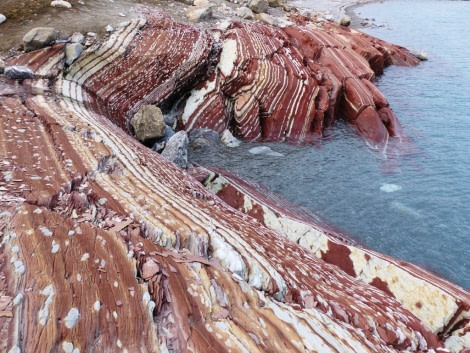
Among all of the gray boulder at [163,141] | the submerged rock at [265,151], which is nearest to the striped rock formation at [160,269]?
the gray boulder at [163,141]

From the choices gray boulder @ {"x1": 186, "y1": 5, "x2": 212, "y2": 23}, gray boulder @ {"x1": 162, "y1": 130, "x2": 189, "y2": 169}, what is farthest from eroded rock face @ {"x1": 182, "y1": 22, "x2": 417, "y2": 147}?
gray boulder @ {"x1": 162, "y1": 130, "x2": 189, "y2": 169}

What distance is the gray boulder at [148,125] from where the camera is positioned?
9891 millimetres

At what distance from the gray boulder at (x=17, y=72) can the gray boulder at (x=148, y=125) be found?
2.81 metres

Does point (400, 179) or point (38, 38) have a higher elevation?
point (38, 38)

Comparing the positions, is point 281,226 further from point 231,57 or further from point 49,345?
point 231,57

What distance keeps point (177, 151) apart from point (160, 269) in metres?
6.06

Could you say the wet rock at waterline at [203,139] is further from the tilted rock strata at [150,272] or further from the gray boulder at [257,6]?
the gray boulder at [257,6]

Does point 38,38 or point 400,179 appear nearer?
point 38,38

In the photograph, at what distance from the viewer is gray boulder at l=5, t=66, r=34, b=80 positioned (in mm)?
8477

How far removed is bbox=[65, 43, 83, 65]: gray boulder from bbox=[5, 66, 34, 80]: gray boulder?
115 centimetres

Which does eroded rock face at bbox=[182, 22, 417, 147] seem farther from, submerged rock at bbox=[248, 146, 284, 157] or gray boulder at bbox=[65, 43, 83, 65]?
gray boulder at bbox=[65, 43, 83, 65]

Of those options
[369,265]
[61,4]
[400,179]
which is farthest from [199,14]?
[369,265]

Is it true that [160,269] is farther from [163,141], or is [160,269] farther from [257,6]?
[257,6]

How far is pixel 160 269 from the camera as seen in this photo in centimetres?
358
